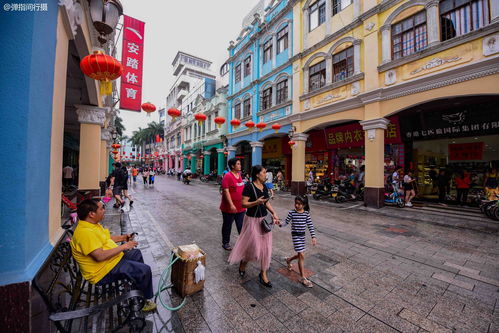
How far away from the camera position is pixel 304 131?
492 inches

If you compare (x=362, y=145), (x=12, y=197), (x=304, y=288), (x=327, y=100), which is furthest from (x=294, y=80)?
(x=12, y=197)

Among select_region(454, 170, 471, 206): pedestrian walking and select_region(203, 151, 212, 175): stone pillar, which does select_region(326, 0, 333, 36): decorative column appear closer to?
select_region(454, 170, 471, 206): pedestrian walking

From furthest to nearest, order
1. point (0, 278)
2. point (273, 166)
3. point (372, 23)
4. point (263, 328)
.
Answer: point (273, 166) < point (372, 23) < point (263, 328) < point (0, 278)

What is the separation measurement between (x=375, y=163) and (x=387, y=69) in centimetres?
398

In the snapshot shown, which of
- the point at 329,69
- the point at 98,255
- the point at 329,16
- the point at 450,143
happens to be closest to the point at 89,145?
the point at 98,255

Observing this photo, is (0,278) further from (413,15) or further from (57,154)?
(413,15)

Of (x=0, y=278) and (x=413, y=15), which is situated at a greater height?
(x=413, y=15)

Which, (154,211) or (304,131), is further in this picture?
(304,131)

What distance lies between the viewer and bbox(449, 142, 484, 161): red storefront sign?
921cm

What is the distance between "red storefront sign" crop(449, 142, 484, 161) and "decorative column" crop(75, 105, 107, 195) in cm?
1527

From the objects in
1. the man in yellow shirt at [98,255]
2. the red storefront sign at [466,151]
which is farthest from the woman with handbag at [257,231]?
the red storefront sign at [466,151]

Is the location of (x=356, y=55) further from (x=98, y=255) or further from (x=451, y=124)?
(x=98, y=255)

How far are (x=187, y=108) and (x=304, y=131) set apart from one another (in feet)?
81.3

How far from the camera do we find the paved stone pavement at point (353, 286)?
91.0 inches
